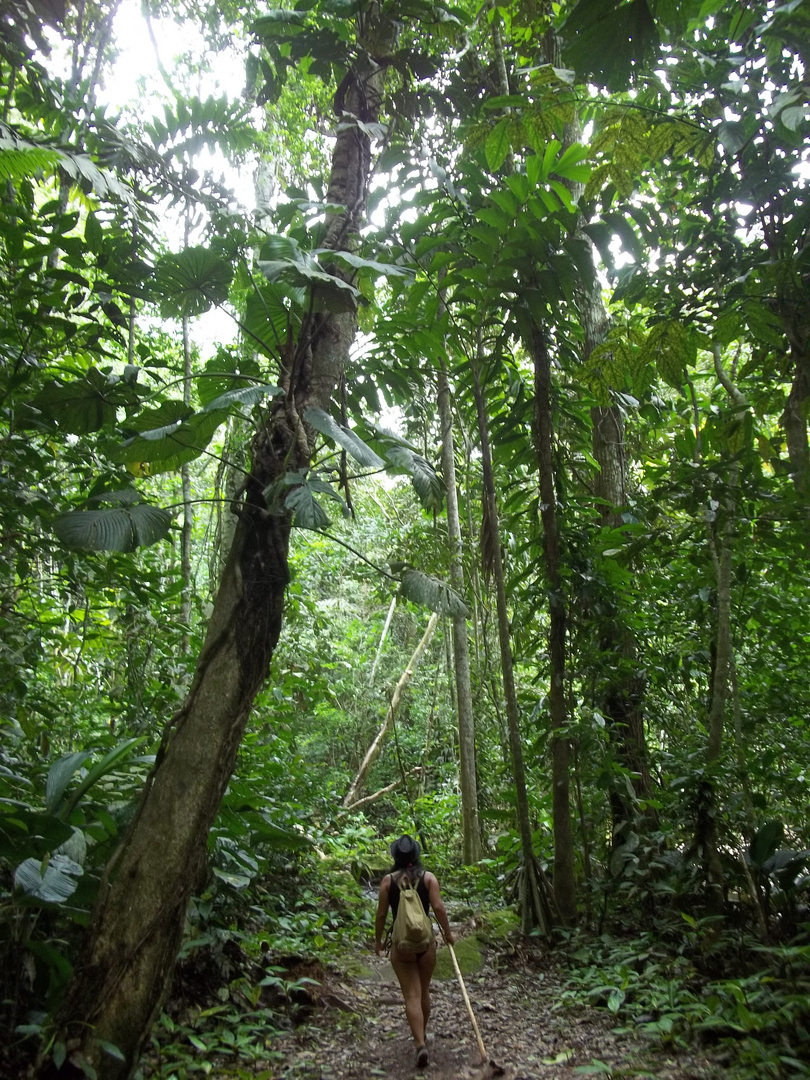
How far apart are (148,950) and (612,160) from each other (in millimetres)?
3812

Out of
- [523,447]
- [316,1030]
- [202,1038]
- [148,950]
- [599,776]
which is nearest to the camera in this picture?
[148,950]

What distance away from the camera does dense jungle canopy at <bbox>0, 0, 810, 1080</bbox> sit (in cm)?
273

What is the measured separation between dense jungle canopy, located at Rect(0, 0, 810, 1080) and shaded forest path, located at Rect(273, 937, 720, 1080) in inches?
5.4

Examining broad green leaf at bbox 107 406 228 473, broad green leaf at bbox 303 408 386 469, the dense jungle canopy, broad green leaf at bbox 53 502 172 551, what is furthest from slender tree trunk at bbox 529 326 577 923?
broad green leaf at bbox 53 502 172 551

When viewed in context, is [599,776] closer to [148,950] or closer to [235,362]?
Answer: [148,950]

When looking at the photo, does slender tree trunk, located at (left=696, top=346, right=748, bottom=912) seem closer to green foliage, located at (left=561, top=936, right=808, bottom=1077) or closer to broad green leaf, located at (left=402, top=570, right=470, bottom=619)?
green foliage, located at (left=561, top=936, right=808, bottom=1077)

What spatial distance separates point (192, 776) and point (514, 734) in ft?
8.95

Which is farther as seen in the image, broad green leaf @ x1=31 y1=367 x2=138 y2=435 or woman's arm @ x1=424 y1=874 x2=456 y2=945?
woman's arm @ x1=424 y1=874 x2=456 y2=945

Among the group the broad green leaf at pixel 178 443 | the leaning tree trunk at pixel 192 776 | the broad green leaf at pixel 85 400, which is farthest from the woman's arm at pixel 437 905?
the broad green leaf at pixel 85 400

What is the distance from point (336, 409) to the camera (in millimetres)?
4180

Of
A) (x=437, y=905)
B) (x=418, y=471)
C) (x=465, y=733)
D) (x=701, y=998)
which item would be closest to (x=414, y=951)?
(x=437, y=905)

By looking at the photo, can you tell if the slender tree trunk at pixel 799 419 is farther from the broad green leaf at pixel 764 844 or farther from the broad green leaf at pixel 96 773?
the broad green leaf at pixel 96 773

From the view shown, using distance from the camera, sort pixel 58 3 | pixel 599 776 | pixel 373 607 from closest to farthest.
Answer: pixel 58 3, pixel 599 776, pixel 373 607

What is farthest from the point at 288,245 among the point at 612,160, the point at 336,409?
the point at 612,160
